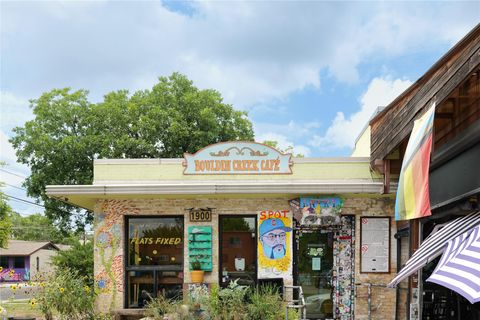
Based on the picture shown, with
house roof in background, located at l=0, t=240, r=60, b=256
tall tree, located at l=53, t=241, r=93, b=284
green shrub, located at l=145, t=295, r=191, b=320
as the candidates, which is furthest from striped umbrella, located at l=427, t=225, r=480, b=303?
house roof in background, located at l=0, t=240, r=60, b=256

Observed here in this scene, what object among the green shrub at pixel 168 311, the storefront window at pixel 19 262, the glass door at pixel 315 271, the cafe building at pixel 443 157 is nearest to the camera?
the cafe building at pixel 443 157

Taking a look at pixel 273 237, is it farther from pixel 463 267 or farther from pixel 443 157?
pixel 463 267

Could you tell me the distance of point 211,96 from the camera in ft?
75.8

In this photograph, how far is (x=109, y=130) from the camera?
21.7 metres

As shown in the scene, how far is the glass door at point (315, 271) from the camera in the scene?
1170 centimetres

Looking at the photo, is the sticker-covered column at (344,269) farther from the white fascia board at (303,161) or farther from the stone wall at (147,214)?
the white fascia board at (303,161)

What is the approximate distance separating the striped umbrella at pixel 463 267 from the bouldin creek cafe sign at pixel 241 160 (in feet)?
20.0

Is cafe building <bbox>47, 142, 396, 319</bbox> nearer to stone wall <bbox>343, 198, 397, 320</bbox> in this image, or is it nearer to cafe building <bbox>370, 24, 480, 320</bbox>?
stone wall <bbox>343, 198, 397, 320</bbox>

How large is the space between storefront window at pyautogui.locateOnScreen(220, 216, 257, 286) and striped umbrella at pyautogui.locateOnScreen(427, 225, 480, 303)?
20.6ft

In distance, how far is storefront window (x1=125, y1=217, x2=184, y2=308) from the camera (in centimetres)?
1174

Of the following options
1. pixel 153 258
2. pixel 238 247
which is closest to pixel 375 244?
pixel 238 247

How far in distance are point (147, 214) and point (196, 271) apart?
5.97 ft

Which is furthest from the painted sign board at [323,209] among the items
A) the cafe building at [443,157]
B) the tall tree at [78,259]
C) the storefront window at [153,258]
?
the tall tree at [78,259]

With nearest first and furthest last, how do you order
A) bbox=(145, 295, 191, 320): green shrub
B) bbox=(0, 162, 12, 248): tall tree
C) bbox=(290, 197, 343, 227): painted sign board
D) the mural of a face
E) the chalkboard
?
bbox=(145, 295, 191, 320): green shrub → bbox=(290, 197, 343, 227): painted sign board → the chalkboard → the mural of a face → bbox=(0, 162, 12, 248): tall tree
